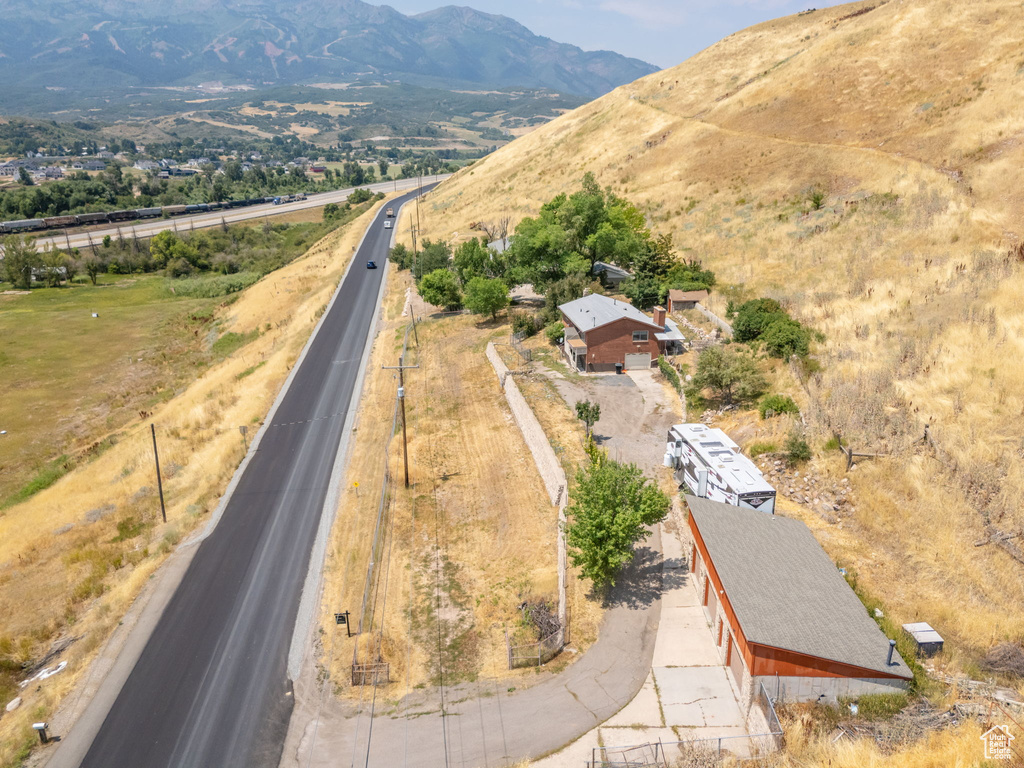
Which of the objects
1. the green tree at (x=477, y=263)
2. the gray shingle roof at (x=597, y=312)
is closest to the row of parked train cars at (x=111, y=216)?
the green tree at (x=477, y=263)

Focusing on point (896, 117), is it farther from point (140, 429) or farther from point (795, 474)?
point (140, 429)

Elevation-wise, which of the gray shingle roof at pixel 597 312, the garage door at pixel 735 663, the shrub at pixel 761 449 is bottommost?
the garage door at pixel 735 663

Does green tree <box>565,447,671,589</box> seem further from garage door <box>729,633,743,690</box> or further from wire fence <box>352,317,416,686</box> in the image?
wire fence <box>352,317,416,686</box>


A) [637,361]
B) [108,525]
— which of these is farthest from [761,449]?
[108,525]

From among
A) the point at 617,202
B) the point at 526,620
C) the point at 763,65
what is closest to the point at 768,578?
the point at 526,620

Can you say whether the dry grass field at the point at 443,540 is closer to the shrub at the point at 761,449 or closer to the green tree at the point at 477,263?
the shrub at the point at 761,449


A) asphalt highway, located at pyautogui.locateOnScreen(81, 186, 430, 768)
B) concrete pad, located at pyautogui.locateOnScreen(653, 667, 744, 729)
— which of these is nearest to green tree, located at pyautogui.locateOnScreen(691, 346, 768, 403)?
concrete pad, located at pyautogui.locateOnScreen(653, 667, 744, 729)

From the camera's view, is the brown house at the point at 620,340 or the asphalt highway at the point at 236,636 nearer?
the asphalt highway at the point at 236,636
